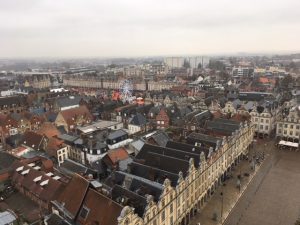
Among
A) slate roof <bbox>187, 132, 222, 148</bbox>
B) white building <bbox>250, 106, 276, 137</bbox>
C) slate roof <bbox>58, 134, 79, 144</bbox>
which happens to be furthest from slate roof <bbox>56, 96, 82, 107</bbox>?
white building <bbox>250, 106, 276, 137</bbox>

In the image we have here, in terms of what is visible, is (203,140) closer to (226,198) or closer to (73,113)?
(226,198)

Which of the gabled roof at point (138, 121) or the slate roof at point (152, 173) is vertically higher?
the slate roof at point (152, 173)

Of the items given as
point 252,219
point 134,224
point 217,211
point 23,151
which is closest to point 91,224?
point 134,224

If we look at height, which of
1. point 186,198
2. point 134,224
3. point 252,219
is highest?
point 134,224

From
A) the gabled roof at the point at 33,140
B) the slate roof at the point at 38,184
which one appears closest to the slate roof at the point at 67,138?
the gabled roof at the point at 33,140

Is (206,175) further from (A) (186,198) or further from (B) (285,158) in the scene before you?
(B) (285,158)

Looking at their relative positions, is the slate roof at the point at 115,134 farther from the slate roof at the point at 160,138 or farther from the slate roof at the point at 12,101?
the slate roof at the point at 12,101

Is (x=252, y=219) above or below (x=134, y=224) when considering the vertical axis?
below

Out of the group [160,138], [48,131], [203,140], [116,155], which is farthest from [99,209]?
[48,131]

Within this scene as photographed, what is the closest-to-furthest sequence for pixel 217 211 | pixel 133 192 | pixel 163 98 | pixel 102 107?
pixel 133 192
pixel 217 211
pixel 102 107
pixel 163 98
